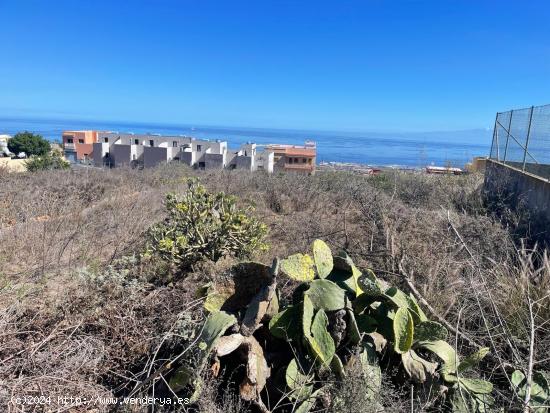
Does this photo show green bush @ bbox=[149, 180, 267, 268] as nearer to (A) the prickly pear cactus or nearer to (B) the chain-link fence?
(A) the prickly pear cactus

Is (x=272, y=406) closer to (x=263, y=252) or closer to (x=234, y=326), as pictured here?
(x=234, y=326)

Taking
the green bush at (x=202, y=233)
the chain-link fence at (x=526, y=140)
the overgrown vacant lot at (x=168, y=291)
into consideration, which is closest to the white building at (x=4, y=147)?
the overgrown vacant lot at (x=168, y=291)

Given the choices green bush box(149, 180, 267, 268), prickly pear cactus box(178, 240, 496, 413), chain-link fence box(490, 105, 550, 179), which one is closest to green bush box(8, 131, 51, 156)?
chain-link fence box(490, 105, 550, 179)

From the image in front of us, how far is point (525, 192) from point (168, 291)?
639cm

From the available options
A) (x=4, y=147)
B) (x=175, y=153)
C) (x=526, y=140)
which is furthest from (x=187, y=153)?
(x=526, y=140)

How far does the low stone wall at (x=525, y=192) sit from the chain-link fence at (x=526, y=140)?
17 centimetres

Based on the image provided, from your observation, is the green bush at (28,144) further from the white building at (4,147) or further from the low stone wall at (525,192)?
the low stone wall at (525,192)

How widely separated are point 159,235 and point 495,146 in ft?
31.5

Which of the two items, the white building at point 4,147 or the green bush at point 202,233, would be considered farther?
the white building at point 4,147

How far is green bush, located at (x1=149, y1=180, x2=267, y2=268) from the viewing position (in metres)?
4.15

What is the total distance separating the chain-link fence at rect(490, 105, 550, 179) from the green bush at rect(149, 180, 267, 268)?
4849mm

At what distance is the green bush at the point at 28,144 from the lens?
156 feet

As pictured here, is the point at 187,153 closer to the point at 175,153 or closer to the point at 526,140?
the point at 175,153

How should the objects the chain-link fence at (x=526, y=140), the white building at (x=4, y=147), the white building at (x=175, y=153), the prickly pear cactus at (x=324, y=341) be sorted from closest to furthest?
1. the prickly pear cactus at (x=324, y=341)
2. the chain-link fence at (x=526, y=140)
3. the white building at (x=175, y=153)
4. the white building at (x=4, y=147)
